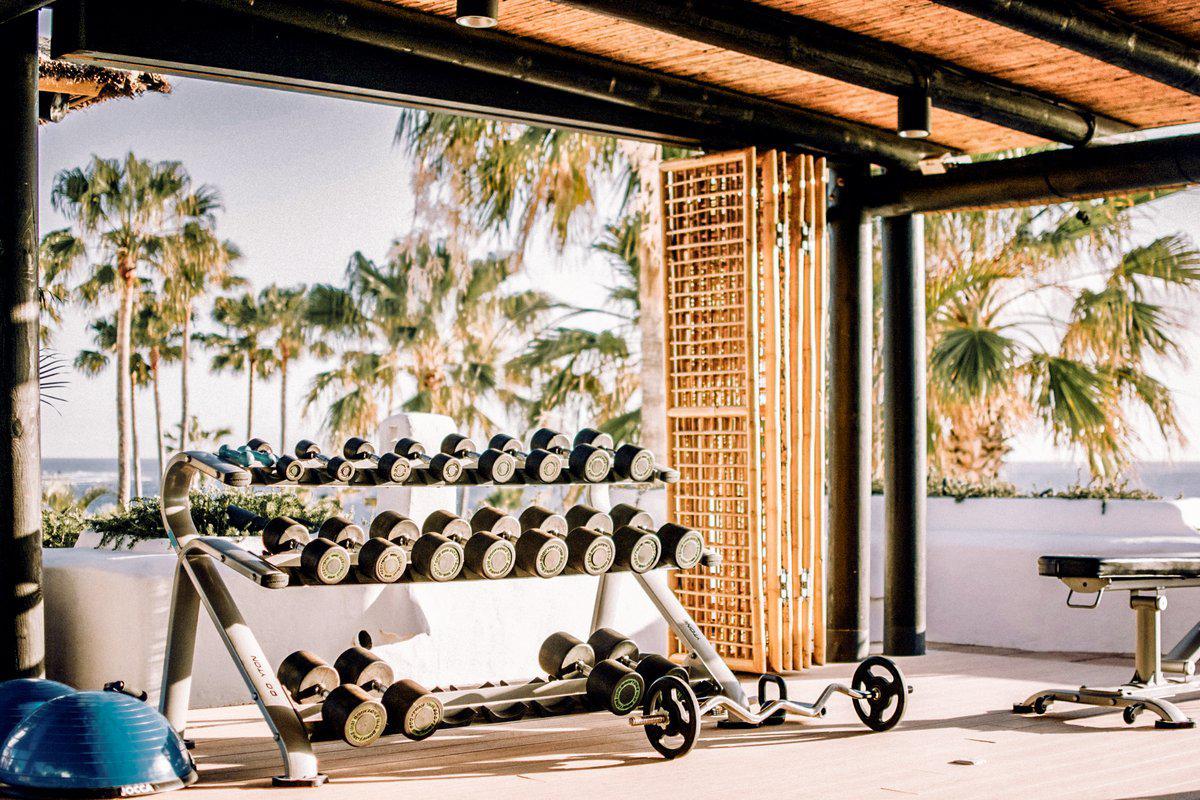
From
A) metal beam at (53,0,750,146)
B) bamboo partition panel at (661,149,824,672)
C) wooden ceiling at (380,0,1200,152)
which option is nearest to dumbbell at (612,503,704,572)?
bamboo partition panel at (661,149,824,672)

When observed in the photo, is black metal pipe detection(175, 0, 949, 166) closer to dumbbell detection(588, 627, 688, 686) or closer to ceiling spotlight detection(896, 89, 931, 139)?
ceiling spotlight detection(896, 89, 931, 139)

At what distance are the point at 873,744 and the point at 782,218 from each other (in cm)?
279

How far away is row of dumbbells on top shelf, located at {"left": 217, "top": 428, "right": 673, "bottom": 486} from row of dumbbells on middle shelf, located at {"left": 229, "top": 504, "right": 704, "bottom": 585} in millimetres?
149

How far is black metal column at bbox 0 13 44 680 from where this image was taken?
4.23 m

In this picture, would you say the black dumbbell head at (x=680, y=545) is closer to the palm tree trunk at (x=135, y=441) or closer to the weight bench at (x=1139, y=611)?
the weight bench at (x=1139, y=611)

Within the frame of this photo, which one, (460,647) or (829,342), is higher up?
(829,342)

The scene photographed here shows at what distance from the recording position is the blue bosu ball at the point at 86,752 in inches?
142

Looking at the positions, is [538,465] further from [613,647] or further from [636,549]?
[613,647]

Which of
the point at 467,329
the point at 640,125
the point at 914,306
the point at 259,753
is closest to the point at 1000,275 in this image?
the point at 914,306

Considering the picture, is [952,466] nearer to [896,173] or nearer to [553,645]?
[896,173]

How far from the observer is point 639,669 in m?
4.79

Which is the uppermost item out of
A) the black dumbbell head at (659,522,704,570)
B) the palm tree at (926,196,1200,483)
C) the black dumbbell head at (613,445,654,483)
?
the palm tree at (926,196,1200,483)

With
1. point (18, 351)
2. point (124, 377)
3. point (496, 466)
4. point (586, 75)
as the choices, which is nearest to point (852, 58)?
point (586, 75)

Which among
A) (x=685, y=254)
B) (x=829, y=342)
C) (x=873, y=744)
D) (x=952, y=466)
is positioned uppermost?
(x=685, y=254)
